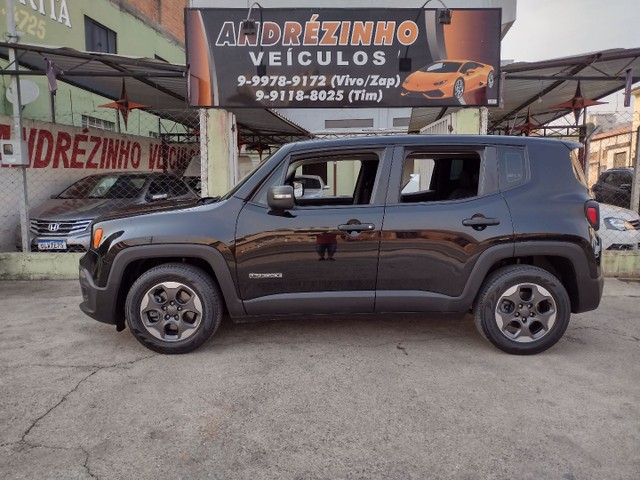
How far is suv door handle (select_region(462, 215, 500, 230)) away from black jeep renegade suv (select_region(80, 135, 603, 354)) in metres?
0.01

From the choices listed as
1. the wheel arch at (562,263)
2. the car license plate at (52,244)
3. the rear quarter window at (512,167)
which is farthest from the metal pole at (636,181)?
the car license plate at (52,244)

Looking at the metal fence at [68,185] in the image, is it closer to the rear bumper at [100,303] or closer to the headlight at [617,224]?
the rear bumper at [100,303]

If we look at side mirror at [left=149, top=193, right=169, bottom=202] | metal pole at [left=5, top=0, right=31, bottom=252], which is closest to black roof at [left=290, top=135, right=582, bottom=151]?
side mirror at [left=149, top=193, right=169, bottom=202]

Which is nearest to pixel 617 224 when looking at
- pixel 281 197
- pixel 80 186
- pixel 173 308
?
pixel 281 197

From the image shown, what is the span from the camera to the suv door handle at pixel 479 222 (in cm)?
354

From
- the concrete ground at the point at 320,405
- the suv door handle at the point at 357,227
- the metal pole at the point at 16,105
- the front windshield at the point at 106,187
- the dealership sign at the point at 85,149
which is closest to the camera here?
the concrete ground at the point at 320,405

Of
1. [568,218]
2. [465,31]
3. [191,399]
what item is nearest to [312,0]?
[465,31]

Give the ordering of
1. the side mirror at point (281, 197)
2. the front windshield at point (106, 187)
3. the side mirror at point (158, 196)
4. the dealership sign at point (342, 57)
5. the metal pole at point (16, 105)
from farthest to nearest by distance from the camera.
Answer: the front windshield at point (106, 187), the side mirror at point (158, 196), the dealership sign at point (342, 57), the metal pole at point (16, 105), the side mirror at point (281, 197)

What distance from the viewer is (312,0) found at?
51.5 ft

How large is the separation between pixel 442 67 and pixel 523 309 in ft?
15.2

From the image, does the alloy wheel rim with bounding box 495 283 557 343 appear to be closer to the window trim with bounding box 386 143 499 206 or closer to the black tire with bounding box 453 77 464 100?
the window trim with bounding box 386 143 499 206

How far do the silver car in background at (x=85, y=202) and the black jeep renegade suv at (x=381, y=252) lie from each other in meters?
3.66

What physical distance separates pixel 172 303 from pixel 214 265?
Result: 1.58ft

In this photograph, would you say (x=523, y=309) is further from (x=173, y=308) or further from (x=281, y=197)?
(x=173, y=308)
